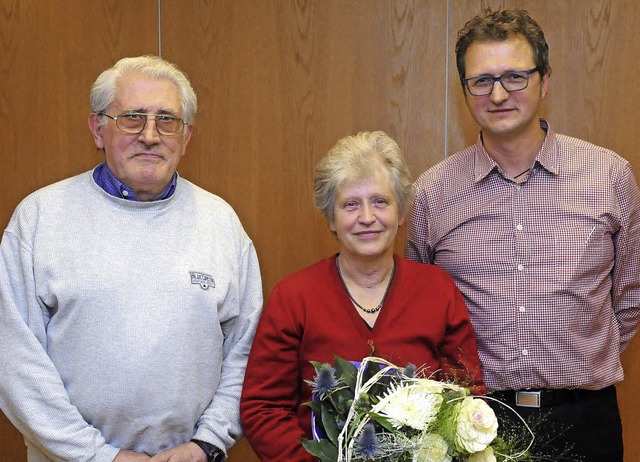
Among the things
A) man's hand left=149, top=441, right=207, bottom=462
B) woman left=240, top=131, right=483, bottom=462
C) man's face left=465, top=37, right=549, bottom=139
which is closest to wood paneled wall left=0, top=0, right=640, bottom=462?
man's face left=465, top=37, right=549, bottom=139

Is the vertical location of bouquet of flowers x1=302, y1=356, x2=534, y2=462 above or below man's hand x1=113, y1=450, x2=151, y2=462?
above

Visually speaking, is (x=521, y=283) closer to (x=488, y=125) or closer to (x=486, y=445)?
(x=488, y=125)

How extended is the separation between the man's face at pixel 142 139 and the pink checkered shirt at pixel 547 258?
986 mm

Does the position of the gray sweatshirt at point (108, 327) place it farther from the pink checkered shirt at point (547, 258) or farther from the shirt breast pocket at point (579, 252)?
the shirt breast pocket at point (579, 252)

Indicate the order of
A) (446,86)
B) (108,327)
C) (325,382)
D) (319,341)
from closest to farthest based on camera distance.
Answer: (325,382) < (108,327) < (319,341) < (446,86)

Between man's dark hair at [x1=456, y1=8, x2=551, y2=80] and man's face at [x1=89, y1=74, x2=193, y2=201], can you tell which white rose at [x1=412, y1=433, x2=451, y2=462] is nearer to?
man's face at [x1=89, y1=74, x2=193, y2=201]

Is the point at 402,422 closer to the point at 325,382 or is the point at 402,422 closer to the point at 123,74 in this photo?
the point at 325,382

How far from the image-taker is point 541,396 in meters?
2.65

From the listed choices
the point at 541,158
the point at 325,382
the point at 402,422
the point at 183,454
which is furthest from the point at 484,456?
the point at 541,158

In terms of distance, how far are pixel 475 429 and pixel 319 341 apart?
704mm

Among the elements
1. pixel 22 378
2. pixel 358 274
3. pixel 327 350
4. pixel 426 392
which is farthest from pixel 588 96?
pixel 22 378

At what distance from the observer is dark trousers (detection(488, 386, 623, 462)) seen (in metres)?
2.63

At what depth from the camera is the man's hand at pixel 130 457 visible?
2.34 metres

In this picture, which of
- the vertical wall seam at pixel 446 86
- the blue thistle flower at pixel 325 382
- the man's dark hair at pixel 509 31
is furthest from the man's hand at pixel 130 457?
the vertical wall seam at pixel 446 86
